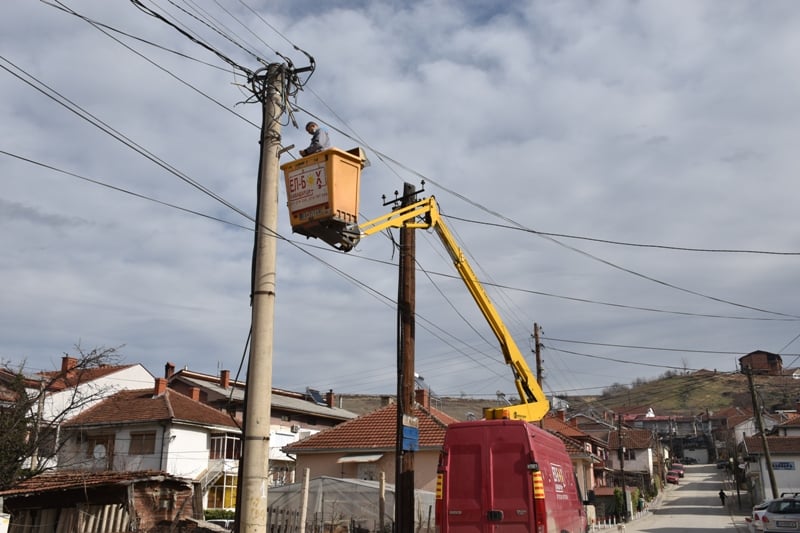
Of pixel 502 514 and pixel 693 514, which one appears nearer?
pixel 502 514

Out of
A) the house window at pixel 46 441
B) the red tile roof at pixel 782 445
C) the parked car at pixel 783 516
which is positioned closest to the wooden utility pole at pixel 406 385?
the parked car at pixel 783 516

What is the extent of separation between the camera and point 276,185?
24.6ft

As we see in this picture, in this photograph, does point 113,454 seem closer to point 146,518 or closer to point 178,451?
point 178,451

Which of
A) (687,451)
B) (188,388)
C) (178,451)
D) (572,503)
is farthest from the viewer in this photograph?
(687,451)

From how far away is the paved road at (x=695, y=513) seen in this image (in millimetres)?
31297

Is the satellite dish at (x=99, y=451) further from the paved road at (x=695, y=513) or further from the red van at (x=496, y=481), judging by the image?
the red van at (x=496, y=481)

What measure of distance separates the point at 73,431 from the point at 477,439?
3143 centimetres

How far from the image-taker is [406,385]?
14492mm

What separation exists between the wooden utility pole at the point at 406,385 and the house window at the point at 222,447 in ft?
83.3

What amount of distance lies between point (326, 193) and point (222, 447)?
33104 millimetres

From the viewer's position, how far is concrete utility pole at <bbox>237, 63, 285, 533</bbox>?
262 inches

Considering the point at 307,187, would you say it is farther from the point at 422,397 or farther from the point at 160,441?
the point at 160,441

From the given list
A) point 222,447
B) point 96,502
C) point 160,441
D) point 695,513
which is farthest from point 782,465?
point 96,502

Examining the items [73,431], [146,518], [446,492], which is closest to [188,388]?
[73,431]
